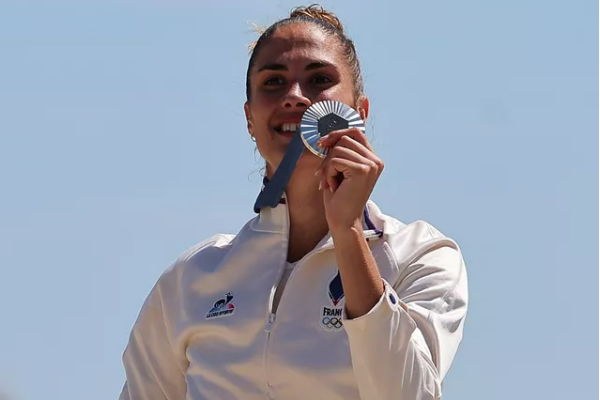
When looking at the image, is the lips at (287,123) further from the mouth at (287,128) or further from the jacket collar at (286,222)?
the jacket collar at (286,222)

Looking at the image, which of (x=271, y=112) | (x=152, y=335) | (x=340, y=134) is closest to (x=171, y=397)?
(x=152, y=335)

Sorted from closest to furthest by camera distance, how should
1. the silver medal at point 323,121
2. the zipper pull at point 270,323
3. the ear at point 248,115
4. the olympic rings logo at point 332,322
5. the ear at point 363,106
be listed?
1. the silver medal at point 323,121
2. the olympic rings logo at point 332,322
3. the zipper pull at point 270,323
4. the ear at point 363,106
5. the ear at point 248,115

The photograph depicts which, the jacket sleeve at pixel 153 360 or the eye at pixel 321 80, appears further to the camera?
the jacket sleeve at pixel 153 360

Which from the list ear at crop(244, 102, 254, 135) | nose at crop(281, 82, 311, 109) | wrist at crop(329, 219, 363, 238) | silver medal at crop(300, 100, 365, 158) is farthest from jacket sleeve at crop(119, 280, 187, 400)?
wrist at crop(329, 219, 363, 238)

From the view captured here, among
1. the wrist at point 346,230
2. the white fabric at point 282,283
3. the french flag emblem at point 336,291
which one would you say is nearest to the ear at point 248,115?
the white fabric at point 282,283

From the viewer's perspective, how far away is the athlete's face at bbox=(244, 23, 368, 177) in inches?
252

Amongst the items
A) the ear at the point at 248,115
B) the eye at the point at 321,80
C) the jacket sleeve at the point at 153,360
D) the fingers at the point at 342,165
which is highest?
the eye at the point at 321,80

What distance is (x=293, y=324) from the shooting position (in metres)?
6.23

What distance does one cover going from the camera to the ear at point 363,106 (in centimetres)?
675

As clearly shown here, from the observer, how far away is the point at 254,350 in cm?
629

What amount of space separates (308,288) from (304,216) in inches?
16.2

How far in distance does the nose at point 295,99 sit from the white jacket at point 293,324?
52cm

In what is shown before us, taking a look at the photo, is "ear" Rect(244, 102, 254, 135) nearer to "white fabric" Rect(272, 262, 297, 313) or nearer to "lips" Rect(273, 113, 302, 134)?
"lips" Rect(273, 113, 302, 134)

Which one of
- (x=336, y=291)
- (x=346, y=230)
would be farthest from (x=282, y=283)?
(x=346, y=230)
